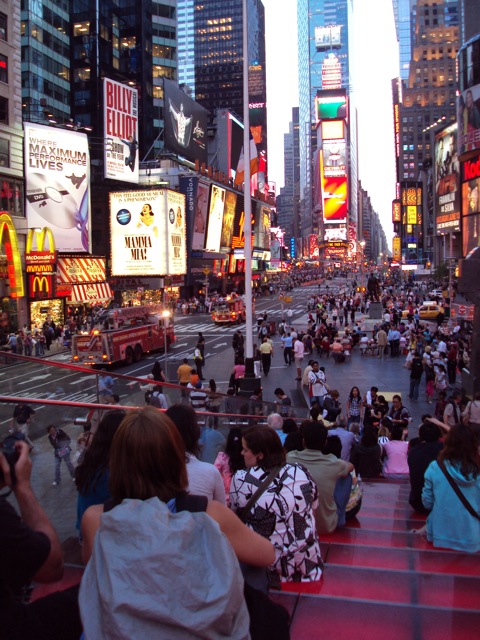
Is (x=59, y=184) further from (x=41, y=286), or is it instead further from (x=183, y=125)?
(x=183, y=125)

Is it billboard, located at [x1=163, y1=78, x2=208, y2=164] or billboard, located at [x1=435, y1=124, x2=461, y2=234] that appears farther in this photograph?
billboard, located at [x1=435, y1=124, x2=461, y2=234]

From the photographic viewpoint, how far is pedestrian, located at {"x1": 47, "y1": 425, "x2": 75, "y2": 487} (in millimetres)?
4824

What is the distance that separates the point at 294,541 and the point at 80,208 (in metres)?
48.0

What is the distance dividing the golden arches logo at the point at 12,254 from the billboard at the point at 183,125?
36690 mm

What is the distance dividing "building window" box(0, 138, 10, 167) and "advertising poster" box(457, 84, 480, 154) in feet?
A: 146

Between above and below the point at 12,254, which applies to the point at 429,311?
below

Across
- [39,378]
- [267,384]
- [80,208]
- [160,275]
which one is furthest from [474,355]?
[160,275]

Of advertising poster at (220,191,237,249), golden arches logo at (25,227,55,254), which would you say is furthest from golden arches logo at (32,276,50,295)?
advertising poster at (220,191,237,249)

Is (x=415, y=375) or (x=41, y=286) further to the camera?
(x=41, y=286)

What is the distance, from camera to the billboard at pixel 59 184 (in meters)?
44.6

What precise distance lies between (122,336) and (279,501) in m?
26.9

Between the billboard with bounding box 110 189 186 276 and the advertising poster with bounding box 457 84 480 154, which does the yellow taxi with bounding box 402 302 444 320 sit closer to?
the advertising poster with bounding box 457 84 480 154

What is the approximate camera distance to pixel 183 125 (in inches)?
3024

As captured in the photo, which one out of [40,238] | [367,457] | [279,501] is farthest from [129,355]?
[279,501]
